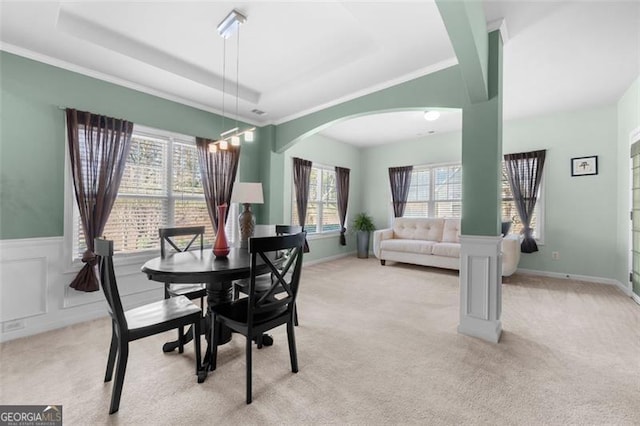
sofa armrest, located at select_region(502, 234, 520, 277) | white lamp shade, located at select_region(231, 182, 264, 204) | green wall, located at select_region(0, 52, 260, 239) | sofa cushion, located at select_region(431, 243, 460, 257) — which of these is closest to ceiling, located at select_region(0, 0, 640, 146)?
green wall, located at select_region(0, 52, 260, 239)

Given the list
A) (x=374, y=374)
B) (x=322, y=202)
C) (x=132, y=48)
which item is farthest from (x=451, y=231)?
(x=132, y=48)

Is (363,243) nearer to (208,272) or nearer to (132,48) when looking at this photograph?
(208,272)

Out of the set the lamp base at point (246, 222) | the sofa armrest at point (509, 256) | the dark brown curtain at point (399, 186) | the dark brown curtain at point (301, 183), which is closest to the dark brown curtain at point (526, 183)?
the sofa armrest at point (509, 256)

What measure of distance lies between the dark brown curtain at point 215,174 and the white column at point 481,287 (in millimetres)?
3064

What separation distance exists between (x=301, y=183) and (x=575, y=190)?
4.55 metres

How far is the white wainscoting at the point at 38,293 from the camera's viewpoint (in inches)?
93.4

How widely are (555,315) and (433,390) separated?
7.03 feet

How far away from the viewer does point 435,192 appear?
5.82 meters

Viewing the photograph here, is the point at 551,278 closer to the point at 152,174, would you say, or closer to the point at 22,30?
the point at 152,174

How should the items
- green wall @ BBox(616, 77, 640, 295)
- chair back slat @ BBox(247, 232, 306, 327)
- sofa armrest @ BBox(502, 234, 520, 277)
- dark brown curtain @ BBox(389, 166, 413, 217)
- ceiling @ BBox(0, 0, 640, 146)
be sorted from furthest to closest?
dark brown curtain @ BBox(389, 166, 413, 217)
sofa armrest @ BBox(502, 234, 520, 277)
green wall @ BBox(616, 77, 640, 295)
ceiling @ BBox(0, 0, 640, 146)
chair back slat @ BBox(247, 232, 306, 327)

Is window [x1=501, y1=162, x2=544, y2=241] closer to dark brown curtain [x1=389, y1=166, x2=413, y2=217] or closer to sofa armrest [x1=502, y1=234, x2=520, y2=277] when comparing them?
sofa armrest [x1=502, y1=234, x2=520, y2=277]

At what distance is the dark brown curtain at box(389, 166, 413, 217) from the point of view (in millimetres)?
6070

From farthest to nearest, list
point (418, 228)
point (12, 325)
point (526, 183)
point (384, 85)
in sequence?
point (418, 228) < point (526, 183) < point (384, 85) < point (12, 325)

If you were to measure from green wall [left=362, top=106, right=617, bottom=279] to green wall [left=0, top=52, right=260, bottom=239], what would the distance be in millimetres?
6210
